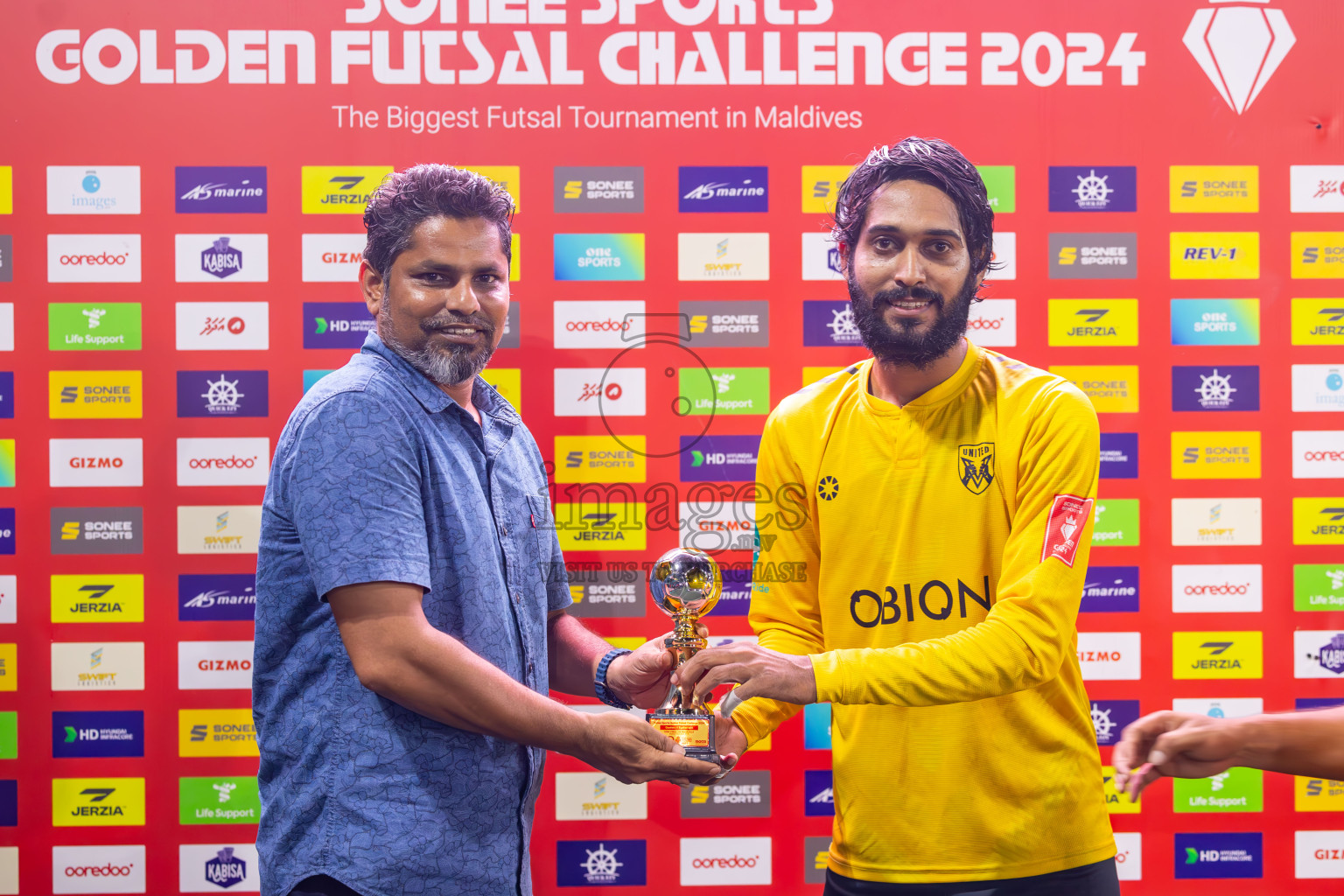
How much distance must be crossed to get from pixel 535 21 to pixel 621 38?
0.27 m

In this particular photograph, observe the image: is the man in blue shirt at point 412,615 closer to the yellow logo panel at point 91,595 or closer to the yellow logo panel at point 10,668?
the yellow logo panel at point 91,595

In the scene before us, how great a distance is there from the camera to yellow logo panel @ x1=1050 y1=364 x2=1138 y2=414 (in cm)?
280

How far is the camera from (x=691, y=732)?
6.24 feet

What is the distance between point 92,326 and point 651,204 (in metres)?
1.80

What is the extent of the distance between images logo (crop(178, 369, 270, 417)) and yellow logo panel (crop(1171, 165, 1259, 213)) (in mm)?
2981

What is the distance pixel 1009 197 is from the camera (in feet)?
9.15

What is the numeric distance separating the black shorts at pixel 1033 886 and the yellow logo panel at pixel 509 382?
5.53 ft

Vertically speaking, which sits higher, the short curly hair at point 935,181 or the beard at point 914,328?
the short curly hair at point 935,181

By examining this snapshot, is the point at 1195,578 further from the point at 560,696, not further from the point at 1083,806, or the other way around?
the point at 560,696

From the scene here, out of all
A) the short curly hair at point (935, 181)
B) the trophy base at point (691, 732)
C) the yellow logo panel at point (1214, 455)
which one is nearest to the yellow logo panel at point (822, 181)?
the short curly hair at point (935, 181)

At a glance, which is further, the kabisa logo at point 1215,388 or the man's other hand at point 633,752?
the kabisa logo at point 1215,388

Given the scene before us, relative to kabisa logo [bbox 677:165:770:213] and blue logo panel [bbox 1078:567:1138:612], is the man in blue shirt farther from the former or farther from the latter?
blue logo panel [bbox 1078:567:1138:612]

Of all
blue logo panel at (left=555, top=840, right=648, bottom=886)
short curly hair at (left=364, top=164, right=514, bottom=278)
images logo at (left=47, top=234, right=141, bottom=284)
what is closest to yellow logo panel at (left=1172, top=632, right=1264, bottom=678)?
blue logo panel at (left=555, top=840, right=648, bottom=886)

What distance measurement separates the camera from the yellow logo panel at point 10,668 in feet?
9.00
